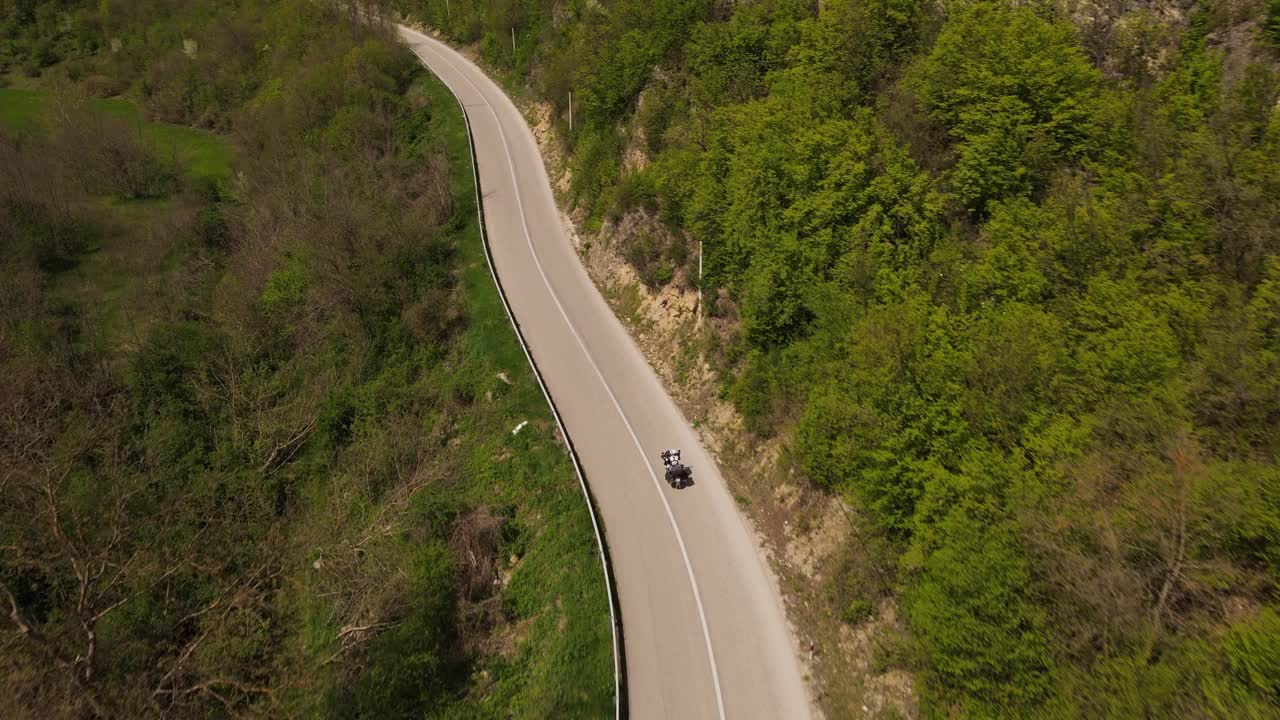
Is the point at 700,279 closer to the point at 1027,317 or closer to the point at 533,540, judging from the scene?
the point at 533,540

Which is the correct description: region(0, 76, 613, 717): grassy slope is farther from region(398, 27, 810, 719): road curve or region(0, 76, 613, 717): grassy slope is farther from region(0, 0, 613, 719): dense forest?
region(398, 27, 810, 719): road curve

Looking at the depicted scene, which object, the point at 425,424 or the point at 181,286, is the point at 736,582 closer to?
the point at 425,424

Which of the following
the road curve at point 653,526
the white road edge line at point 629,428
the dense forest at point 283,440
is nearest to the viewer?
the road curve at point 653,526

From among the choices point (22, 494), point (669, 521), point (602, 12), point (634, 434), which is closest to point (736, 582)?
point (669, 521)

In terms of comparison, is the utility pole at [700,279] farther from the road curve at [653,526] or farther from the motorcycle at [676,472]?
the motorcycle at [676,472]

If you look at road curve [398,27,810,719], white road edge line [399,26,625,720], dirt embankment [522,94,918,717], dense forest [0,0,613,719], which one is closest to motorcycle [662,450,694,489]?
road curve [398,27,810,719]

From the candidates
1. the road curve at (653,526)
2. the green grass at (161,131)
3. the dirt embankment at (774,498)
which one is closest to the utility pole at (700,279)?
the dirt embankment at (774,498)

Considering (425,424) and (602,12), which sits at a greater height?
(602,12)
